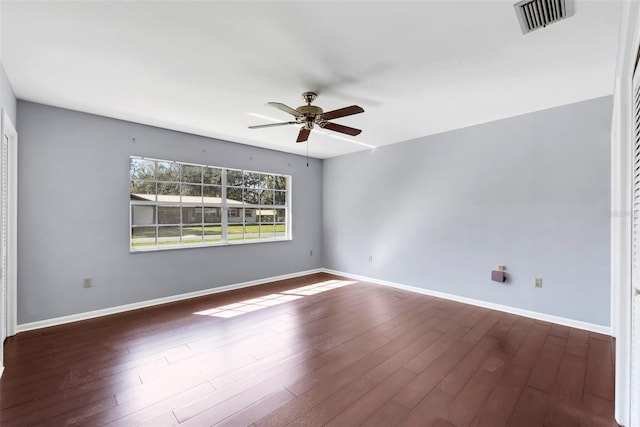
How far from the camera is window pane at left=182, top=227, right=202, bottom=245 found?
4.36 m

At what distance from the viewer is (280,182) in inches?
224

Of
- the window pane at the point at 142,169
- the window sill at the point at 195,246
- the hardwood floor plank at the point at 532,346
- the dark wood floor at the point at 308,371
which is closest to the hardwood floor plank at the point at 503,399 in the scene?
the dark wood floor at the point at 308,371

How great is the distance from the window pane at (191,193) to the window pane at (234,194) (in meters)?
0.50

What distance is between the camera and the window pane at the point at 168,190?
162 inches

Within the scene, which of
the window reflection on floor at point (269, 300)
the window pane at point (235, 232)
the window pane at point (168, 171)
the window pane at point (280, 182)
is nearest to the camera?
the window reflection on floor at point (269, 300)

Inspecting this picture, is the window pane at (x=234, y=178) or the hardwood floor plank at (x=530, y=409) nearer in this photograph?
the hardwood floor plank at (x=530, y=409)

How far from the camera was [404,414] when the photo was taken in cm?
181

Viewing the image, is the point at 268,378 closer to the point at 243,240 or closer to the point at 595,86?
the point at 243,240

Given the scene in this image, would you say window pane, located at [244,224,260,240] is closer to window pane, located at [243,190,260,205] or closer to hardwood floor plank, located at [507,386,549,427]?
window pane, located at [243,190,260,205]

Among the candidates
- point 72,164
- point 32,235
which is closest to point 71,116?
point 72,164

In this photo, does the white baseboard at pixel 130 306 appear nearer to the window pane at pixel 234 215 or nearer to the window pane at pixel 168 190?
the window pane at pixel 234 215

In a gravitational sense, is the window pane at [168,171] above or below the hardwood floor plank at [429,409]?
above

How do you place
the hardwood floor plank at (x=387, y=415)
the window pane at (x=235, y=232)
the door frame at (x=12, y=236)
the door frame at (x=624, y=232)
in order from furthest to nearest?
the window pane at (x=235, y=232), the door frame at (x=12, y=236), the hardwood floor plank at (x=387, y=415), the door frame at (x=624, y=232)

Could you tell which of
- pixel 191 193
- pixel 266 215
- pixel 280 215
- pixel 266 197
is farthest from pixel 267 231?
pixel 191 193
